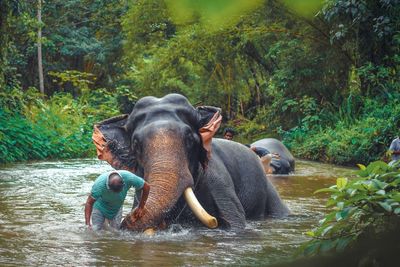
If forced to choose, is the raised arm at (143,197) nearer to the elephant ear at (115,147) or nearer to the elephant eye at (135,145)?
the elephant eye at (135,145)

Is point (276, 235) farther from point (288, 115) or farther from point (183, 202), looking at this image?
point (288, 115)

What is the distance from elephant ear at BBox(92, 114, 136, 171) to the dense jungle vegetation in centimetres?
→ 138

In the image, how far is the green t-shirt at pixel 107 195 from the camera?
8.14 m

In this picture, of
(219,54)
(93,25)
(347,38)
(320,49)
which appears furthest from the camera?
(93,25)

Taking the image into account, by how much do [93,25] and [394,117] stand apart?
1915 cm

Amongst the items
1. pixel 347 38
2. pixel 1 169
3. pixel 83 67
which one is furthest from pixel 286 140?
pixel 83 67

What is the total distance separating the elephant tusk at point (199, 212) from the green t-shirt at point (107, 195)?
0.55 m

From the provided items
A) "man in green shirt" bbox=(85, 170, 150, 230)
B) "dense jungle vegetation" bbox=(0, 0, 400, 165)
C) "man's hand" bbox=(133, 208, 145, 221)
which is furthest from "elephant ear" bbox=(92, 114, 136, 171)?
"dense jungle vegetation" bbox=(0, 0, 400, 165)

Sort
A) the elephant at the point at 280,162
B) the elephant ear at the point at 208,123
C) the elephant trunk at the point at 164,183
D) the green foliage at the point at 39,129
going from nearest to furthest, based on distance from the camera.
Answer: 1. the elephant trunk at the point at 164,183
2. the elephant ear at the point at 208,123
3. the elephant at the point at 280,162
4. the green foliage at the point at 39,129

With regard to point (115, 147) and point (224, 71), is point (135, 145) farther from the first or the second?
point (224, 71)

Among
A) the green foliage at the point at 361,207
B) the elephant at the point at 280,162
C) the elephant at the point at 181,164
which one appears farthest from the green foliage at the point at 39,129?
the green foliage at the point at 361,207

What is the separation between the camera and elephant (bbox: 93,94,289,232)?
7.95m

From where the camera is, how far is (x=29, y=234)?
8.58 meters

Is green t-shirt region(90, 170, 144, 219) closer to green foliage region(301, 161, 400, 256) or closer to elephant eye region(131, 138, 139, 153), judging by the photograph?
elephant eye region(131, 138, 139, 153)
